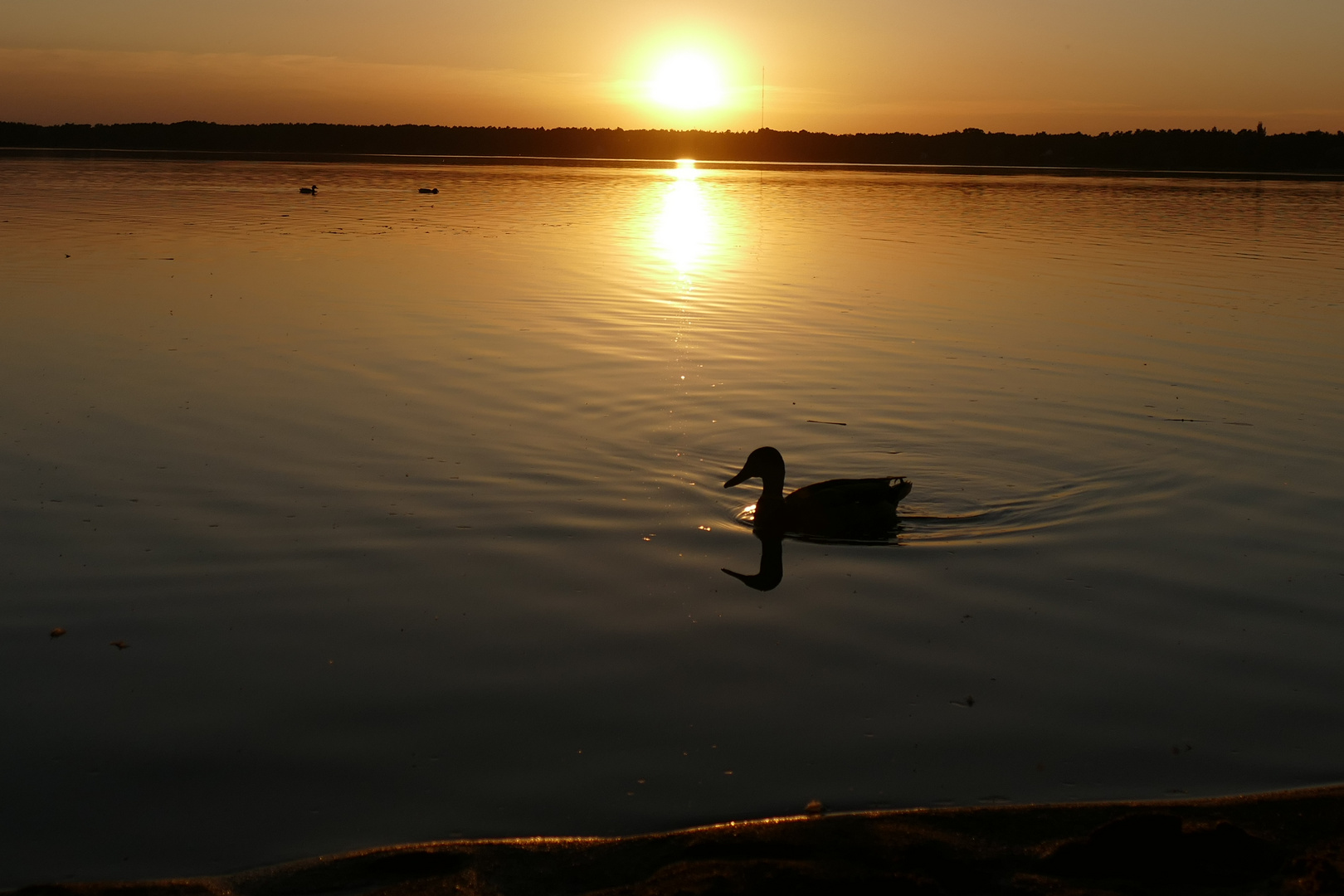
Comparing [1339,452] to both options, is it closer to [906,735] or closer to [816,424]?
[816,424]

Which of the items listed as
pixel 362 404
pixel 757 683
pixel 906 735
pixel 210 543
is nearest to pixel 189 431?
pixel 362 404

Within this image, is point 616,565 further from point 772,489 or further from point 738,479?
point 738,479

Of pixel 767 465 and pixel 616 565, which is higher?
pixel 767 465

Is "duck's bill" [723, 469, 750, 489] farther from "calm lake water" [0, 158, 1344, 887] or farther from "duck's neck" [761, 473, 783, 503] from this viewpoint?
"duck's neck" [761, 473, 783, 503]

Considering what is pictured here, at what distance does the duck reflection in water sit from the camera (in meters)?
9.03

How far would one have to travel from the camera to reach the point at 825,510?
9.11 metres

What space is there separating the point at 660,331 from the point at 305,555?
9.96 metres

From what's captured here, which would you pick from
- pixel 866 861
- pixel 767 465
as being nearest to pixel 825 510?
pixel 767 465

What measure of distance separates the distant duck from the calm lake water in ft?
0.93

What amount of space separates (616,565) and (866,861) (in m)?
4.01

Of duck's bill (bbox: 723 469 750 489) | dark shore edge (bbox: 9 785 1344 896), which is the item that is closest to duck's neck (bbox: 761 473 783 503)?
duck's bill (bbox: 723 469 750 489)

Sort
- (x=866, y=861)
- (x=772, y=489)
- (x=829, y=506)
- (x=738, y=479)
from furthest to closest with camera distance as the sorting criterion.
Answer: (x=738, y=479)
(x=772, y=489)
(x=829, y=506)
(x=866, y=861)

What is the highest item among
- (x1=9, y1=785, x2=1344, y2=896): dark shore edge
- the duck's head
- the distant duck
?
the duck's head

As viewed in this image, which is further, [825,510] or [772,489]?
[772,489]
